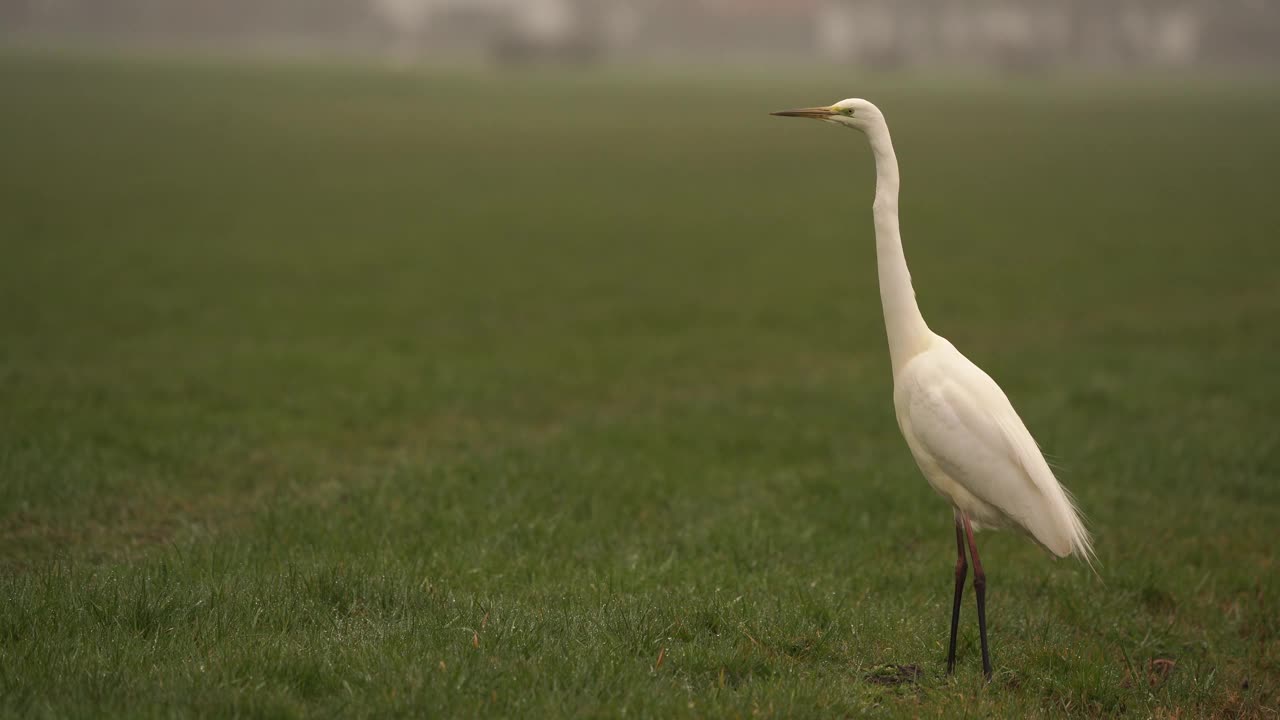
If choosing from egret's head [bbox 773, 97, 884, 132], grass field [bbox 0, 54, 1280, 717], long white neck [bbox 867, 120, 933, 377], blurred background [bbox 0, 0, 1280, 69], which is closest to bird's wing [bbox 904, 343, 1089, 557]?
long white neck [bbox 867, 120, 933, 377]

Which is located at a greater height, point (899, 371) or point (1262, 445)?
point (899, 371)

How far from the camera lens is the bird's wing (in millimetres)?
5375

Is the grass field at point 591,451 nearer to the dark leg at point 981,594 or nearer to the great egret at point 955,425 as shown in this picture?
the dark leg at point 981,594

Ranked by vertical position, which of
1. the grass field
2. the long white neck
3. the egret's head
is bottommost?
the grass field

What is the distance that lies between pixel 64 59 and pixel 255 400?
7429cm

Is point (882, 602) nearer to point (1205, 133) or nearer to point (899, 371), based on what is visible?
point (899, 371)

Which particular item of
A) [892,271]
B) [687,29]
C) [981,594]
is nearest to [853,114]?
[892,271]

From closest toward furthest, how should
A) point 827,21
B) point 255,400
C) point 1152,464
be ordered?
1. point 1152,464
2. point 255,400
3. point 827,21

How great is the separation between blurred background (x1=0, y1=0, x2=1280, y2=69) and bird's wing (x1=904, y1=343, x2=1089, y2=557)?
11273 centimetres

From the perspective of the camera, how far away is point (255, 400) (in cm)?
1091

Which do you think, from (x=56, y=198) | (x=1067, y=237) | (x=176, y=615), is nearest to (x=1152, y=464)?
(x=176, y=615)

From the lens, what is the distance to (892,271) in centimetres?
552

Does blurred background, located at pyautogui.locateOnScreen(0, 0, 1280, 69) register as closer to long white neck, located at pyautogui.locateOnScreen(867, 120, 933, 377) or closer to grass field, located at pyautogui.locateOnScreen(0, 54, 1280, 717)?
grass field, located at pyautogui.locateOnScreen(0, 54, 1280, 717)

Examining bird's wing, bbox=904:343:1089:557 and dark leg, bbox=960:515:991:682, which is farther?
bird's wing, bbox=904:343:1089:557
